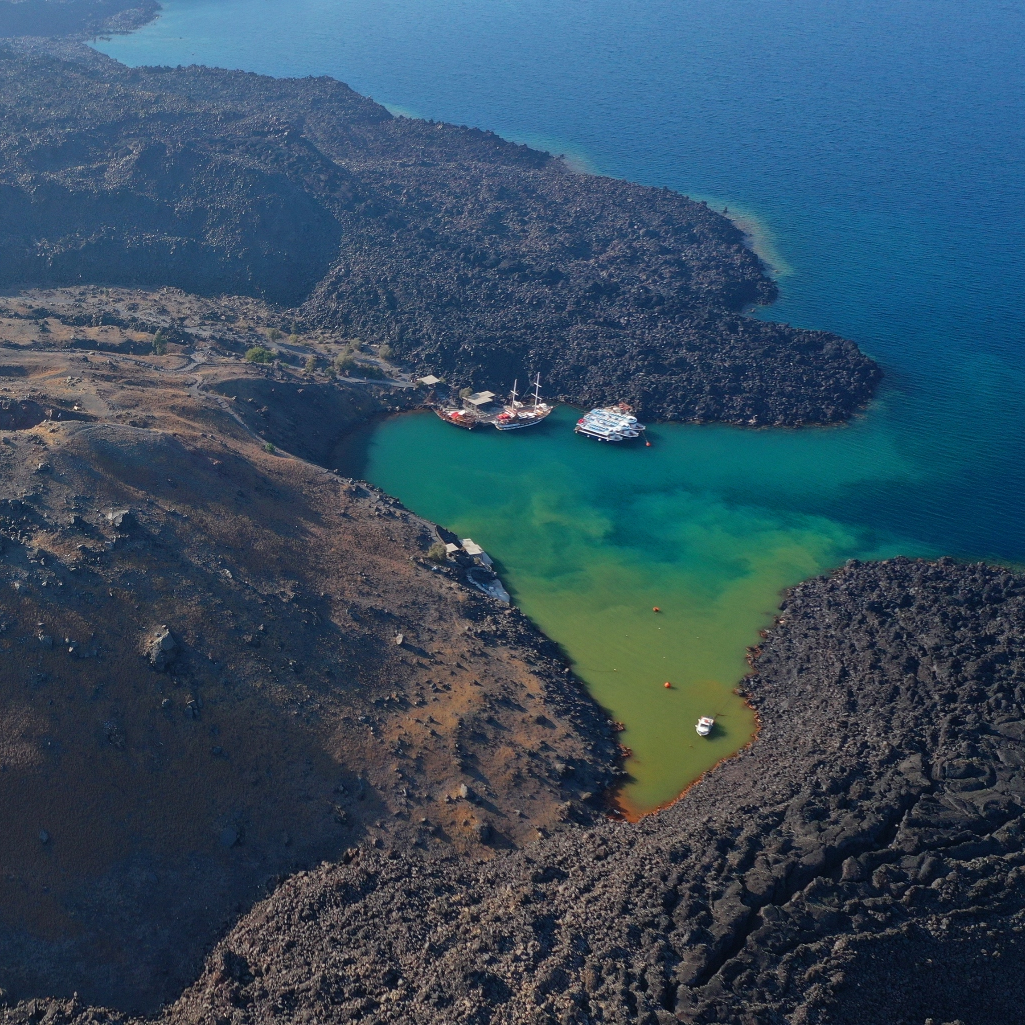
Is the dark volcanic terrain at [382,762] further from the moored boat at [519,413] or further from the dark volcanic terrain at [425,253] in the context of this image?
the moored boat at [519,413]

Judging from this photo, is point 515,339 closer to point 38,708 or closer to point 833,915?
point 38,708

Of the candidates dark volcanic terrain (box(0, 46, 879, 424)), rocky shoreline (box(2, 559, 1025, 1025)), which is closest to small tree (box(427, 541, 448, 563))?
rocky shoreline (box(2, 559, 1025, 1025))

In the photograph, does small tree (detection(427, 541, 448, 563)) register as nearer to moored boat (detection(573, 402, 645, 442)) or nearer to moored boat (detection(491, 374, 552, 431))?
moored boat (detection(491, 374, 552, 431))

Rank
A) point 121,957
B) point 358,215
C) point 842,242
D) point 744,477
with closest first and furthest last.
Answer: point 121,957 < point 744,477 < point 358,215 < point 842,242

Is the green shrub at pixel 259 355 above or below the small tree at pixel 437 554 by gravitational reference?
above

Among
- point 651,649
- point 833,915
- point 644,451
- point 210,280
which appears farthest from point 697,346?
point 833,915

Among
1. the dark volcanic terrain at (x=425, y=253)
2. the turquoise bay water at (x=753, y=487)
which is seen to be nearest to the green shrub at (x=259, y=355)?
the dark volcanic terrain at (x=425, y=253)
